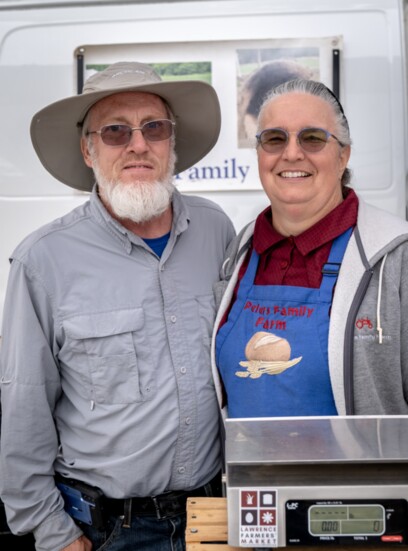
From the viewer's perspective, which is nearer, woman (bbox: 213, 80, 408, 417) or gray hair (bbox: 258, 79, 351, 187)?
woman (bbox: 213, 80, 408, 417)

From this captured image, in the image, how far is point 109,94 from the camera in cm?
196

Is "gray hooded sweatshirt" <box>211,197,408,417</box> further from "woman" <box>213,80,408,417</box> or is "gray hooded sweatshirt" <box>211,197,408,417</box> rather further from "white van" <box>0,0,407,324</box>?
"white van" <box>0,0,407,324</box>

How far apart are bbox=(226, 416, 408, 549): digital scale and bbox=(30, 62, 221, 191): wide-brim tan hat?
117 centimetres

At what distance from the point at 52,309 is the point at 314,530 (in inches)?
39.6

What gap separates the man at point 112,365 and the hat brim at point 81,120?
0.05 metres

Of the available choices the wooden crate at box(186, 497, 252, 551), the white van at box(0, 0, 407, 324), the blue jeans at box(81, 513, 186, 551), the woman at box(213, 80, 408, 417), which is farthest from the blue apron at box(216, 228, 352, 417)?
the white van at box(0, 0, 407, 324)

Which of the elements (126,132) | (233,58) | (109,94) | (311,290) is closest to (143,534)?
(311,290)

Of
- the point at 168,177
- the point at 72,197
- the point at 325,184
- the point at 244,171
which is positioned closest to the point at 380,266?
the point at 325,184

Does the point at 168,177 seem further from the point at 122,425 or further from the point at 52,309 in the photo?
the point at 122,425

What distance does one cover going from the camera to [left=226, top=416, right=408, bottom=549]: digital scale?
1078mm

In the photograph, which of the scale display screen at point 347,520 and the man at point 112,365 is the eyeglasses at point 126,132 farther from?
the scale display screen at point 347,520

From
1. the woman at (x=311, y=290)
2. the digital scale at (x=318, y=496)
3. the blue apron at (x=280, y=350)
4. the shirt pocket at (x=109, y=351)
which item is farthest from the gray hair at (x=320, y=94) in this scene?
the digital scale at (x=318, y=496)

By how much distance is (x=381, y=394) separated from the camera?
5.50 feet

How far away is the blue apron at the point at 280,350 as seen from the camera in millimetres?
1686
